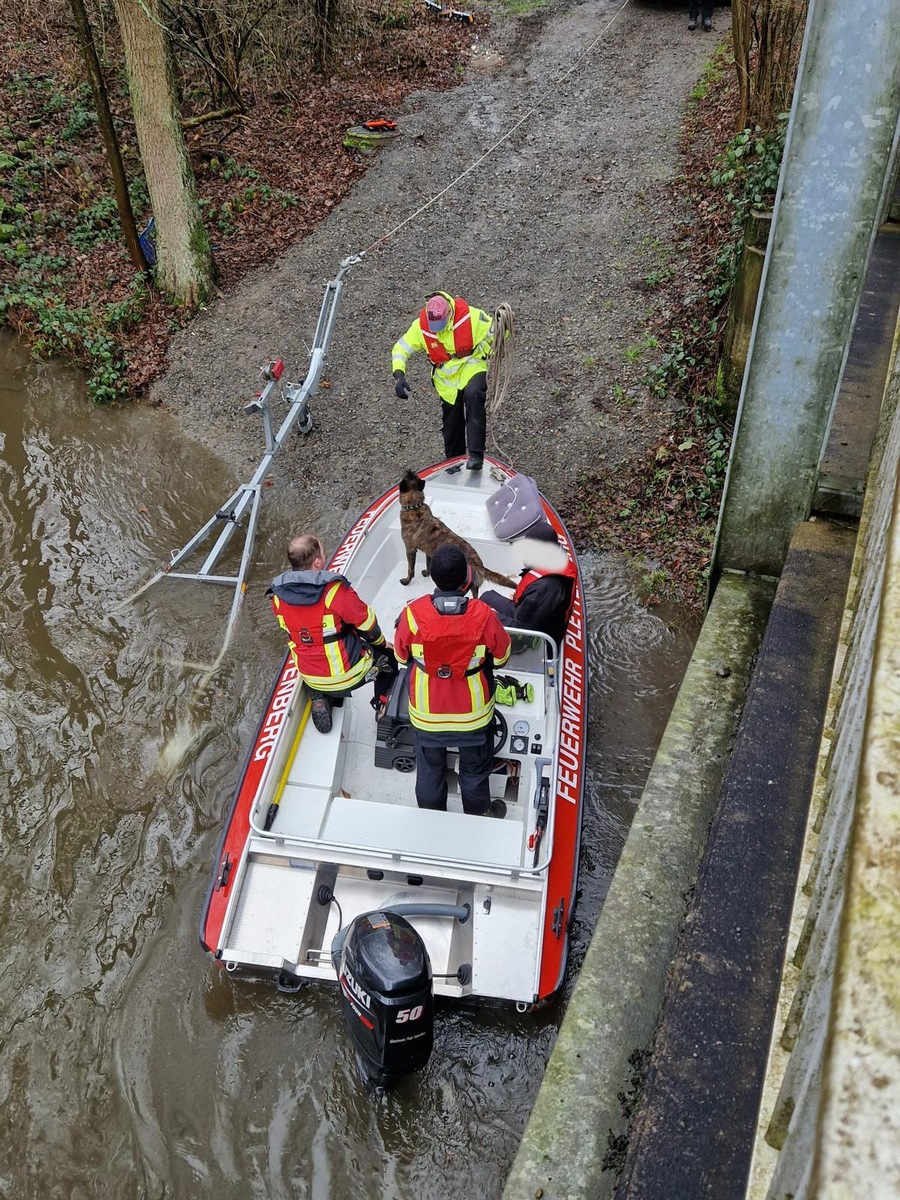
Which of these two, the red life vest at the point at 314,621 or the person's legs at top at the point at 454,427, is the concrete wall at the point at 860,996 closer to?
the red life vest at the point at 314,621

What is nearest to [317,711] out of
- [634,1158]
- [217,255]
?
[634,1158]

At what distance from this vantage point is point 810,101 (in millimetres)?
4055

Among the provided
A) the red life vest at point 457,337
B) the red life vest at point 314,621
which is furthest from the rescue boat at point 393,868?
the red life vest at point 457,337

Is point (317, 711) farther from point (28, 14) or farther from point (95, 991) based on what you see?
point (28, 14)

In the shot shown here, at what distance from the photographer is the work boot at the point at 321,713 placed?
18.9 ft

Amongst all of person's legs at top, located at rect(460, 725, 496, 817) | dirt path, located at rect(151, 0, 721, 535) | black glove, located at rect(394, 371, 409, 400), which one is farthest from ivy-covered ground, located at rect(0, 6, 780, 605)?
person's legs at top, located at rect(460, 725, 496, 817)

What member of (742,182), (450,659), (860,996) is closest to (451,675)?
(450,659)

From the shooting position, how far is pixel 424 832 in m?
5.09

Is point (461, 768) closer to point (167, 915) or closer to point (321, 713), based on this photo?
point (321, 713)

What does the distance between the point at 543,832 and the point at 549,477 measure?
478cm

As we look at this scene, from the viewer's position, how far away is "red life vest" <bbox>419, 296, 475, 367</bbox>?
24.8 feet

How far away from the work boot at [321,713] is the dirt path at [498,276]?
12.3ft

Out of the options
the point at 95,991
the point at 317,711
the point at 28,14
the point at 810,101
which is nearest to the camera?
the point at 810,101

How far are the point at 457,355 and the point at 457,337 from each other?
0.18m
